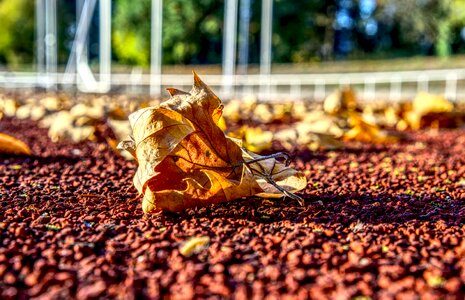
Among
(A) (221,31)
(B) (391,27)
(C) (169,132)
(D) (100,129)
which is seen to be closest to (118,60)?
(A) (221,31)

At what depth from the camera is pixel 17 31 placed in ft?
126

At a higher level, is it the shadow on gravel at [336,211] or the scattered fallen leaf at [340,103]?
the scattered fallen leaf at [340,103]

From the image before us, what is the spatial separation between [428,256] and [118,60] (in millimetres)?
39181

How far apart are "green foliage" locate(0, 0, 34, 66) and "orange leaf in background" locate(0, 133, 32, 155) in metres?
37.5

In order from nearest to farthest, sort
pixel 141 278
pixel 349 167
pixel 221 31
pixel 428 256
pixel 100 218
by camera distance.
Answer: pixel 141 278 < pixel 428 256 < pixel 100 218 < pixel 349 167 < pixel 221 31

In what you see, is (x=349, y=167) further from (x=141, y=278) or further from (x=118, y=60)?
(x=118, y=60)

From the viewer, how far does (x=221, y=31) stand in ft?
101

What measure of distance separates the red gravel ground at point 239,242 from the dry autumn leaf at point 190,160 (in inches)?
1.8

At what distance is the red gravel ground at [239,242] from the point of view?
3.25ft

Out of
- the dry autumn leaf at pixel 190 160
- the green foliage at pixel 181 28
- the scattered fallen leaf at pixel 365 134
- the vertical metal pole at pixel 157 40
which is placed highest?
the green foliage at pixel 181 28

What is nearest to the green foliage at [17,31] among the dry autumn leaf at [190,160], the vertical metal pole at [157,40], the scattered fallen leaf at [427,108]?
the vertical metal pole at [157,40]

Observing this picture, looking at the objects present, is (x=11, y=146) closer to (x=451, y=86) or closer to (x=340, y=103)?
(x=340, y=103)

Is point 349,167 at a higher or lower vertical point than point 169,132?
lower

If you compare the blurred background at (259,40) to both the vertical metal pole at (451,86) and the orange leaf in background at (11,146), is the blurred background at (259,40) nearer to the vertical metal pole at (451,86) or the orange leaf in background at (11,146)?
the vertical metal pole at (451,86)
